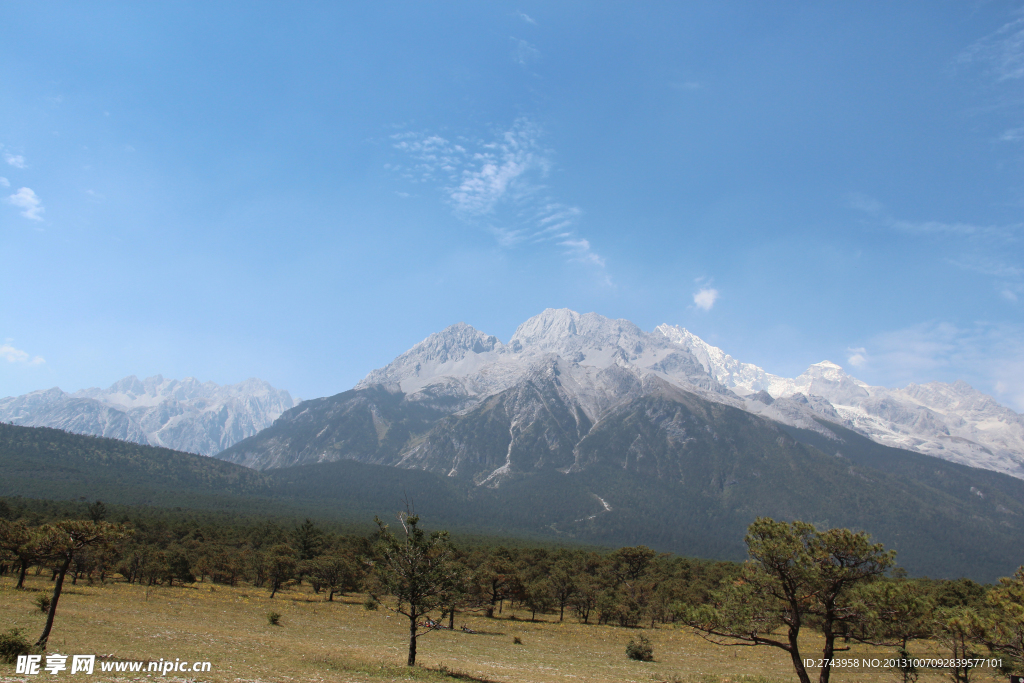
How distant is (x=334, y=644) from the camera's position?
151 feet

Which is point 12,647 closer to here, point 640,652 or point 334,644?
point 334,644

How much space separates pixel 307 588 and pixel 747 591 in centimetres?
12203

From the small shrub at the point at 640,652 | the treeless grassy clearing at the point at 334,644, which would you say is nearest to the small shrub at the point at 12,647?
the treeless grassy clearing at the point at 334,644

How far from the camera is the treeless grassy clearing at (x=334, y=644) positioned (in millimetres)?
32000

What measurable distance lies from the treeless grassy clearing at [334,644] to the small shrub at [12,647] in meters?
0.88

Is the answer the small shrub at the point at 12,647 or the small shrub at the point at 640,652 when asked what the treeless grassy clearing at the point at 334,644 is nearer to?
the small shrub at the point at 12,647

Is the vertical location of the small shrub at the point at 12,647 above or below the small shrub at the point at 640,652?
above

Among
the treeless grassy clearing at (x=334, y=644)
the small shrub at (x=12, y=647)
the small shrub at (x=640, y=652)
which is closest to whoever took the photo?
the small shrub at (x=12, y=647)

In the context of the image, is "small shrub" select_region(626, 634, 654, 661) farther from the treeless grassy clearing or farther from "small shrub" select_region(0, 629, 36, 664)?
"small shrub" select_region(0, 629, 36, 664)

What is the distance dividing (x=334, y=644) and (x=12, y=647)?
26948 millimetres

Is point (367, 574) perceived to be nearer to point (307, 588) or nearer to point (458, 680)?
point (307, 588)

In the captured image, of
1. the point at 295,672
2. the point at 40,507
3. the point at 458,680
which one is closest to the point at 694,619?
the point at 458,680

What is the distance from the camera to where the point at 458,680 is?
102 feet

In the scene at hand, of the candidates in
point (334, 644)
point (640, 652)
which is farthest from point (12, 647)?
point (640, 652)
